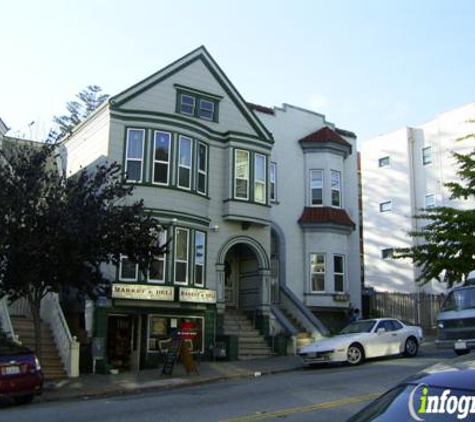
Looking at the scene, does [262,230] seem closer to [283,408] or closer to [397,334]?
[397,334]

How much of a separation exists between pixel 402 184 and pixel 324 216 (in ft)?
48.9

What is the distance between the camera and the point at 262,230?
83.9 ft

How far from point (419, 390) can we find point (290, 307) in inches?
892

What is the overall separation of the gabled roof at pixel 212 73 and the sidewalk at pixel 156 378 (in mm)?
9153

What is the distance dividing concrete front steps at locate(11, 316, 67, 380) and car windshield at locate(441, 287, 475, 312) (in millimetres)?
11547

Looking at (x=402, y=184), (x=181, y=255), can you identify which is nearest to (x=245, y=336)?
(x=181, y=255)

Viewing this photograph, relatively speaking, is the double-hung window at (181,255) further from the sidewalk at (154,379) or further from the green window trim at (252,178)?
the sidewalk at (154,379)

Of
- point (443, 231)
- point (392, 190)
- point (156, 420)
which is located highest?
point (392, 190)

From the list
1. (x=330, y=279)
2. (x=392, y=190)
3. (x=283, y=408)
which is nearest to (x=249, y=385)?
(x=283, y=408)

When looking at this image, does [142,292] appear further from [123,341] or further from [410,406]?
[410,406]

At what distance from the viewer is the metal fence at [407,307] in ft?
101

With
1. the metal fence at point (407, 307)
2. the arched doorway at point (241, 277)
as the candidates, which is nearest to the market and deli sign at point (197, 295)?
the arched doorway at point (241, 277)

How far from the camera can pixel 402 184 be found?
41375mm

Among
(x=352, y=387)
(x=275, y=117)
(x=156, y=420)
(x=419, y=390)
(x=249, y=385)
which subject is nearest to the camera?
(x=419, y=390)
